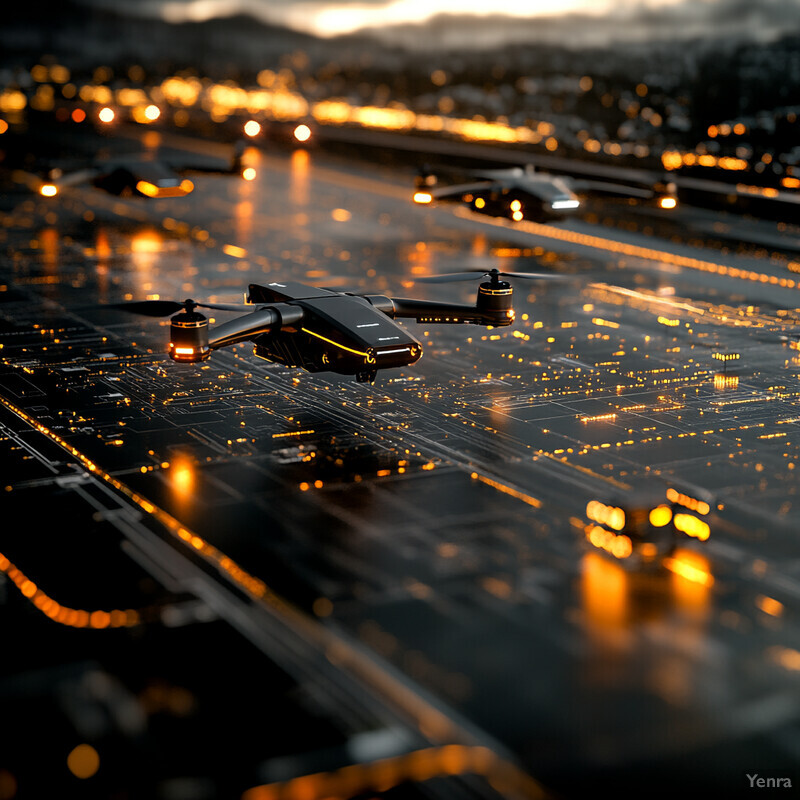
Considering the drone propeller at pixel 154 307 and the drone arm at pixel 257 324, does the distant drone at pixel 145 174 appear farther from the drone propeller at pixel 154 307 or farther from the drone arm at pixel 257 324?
the drone propeller at pixel 154 307

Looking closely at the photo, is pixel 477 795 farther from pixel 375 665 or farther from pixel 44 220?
pixel 44 220

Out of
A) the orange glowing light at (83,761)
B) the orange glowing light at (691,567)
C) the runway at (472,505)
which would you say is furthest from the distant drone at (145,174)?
the orange glowing light at (83,761)

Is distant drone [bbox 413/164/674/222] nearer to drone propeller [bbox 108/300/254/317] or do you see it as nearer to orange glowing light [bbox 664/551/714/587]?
drone propeller [bbox 108/300/254/317]

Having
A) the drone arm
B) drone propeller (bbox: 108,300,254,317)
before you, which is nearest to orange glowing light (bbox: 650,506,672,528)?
the drone arm

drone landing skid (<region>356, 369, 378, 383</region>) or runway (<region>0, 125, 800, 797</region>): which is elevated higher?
drone landing skid (<region>356, 369, 378, 383</region>)

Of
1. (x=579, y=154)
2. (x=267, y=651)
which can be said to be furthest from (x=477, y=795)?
(x=579, y=154)

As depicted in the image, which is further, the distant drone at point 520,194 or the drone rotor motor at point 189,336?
the distant drone at point 520,194
